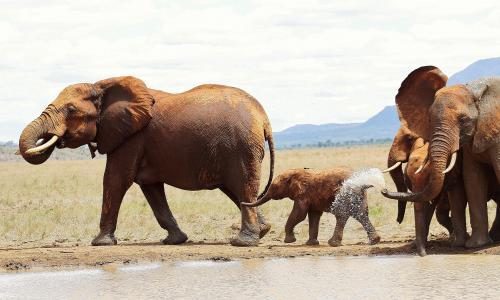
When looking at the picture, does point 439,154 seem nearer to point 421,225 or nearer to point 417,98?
point 421,225

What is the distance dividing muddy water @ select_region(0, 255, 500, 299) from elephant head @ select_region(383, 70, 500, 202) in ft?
3.04

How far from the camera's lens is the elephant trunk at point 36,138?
15.0m

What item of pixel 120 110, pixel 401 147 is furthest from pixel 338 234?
pixel 120 110

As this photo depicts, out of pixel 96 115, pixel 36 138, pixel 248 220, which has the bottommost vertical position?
pixel 248 220

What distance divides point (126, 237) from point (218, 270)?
4926mm

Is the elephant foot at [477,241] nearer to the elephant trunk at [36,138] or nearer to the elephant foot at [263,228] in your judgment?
the elephant foot at [263,228]

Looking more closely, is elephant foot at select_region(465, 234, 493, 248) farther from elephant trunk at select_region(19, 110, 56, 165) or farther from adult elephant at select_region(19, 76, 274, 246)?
elephant trunk at select_region(19, 110, 56, 165)

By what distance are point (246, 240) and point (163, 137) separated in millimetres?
1808

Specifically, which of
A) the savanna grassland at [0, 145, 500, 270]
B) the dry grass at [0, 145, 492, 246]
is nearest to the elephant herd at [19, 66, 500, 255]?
the savanna grassland at [0, 145, 500, 270]

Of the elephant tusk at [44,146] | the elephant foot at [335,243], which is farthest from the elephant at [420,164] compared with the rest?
the elephant tusk at [44,146]

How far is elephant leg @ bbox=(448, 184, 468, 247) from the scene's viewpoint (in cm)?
1394

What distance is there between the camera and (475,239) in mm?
13773

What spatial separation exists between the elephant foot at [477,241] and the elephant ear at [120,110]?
4657 mm

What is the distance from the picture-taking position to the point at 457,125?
513 inches
